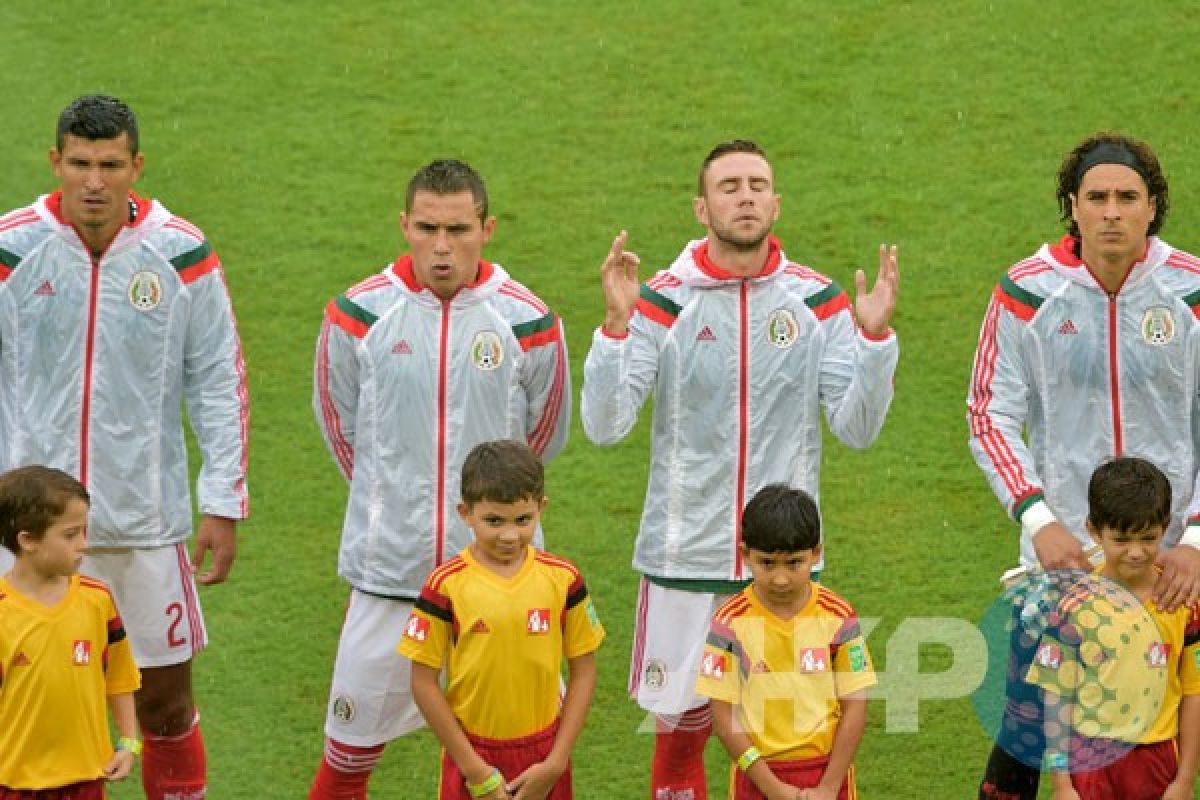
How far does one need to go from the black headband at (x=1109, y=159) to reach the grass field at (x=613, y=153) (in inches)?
84.4

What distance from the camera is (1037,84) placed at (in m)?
10.3

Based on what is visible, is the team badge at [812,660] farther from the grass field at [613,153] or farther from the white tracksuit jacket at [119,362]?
the grass field at [613,153]

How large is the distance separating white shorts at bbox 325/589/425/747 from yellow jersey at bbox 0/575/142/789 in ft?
2.40

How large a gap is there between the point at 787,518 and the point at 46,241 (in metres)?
2.03

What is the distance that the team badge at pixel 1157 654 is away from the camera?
579cm

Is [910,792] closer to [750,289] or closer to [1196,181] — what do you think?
[750,289]

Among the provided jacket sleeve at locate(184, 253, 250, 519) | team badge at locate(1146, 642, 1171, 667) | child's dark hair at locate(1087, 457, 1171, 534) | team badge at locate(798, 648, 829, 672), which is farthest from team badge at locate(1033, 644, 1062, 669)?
jacket sleeve at locate(184, 253, 250, 519)

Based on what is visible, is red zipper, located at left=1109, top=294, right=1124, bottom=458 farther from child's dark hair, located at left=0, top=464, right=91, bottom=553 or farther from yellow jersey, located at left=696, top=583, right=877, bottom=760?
child's dark hair, located at left=0, top=464, right=91, bottom=553

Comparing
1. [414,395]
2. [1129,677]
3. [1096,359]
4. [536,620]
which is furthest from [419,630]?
[1096,359]

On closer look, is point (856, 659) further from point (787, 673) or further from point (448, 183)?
point (448, 183)

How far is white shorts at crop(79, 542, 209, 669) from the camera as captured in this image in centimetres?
627

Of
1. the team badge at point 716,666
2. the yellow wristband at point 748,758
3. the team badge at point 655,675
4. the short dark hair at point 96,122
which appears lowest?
the yellow wristband at point 748,758

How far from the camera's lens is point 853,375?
6.16m

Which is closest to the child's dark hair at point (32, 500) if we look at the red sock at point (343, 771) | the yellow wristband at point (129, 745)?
the yellow wristband at point (129, 745)
